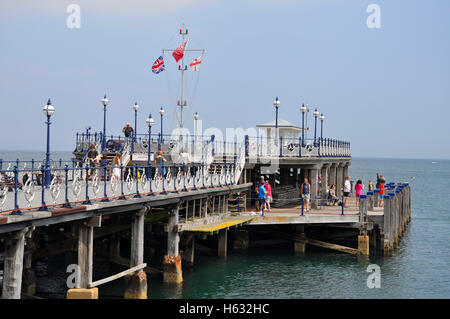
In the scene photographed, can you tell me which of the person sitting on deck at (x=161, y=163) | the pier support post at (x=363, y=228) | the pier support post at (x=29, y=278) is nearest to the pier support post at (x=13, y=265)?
the pier support post at (x=29, y=278)

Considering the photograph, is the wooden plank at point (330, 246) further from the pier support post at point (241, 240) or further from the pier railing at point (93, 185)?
the pier railing at point (93, 185)

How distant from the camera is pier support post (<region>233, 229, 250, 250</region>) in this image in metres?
30.2

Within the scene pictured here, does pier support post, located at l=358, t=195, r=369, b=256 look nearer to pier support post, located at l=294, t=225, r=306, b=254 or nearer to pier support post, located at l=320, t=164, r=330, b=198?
pier support post, located at l=294, t=225, r=306, b=254

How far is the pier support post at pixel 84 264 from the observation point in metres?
17.2

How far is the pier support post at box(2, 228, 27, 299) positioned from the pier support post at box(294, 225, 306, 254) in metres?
18.0

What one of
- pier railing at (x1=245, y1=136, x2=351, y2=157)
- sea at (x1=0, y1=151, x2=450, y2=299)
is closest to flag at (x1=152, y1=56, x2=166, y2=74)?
pier railing at (x1=245, y1=136, x2=351, y2=157)

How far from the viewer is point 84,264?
685 inches

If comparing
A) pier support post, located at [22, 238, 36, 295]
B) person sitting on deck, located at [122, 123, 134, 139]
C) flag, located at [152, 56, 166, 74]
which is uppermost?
flag, located at [152, 56, 166, 74]

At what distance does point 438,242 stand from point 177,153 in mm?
17326

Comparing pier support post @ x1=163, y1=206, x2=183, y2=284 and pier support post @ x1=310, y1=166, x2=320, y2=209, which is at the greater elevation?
pier support post @ x1=310, y1=166, x2=320, y2=209

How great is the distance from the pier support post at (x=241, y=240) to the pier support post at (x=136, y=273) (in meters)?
10.4

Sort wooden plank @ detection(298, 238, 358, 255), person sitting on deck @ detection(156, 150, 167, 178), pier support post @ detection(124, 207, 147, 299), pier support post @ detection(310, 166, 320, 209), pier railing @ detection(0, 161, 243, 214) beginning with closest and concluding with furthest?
1. pier railing @ detection(0, 161, 243, 214)
2. pier support post @ detection(124, 207, 147, 299)
3. person sitting on deck @ detection(156, 150, 167, 178)
4. wooden plank @ detection(298, 238, 358, 255)
5. pier support post @ detection(310, 166, 320, 209)
